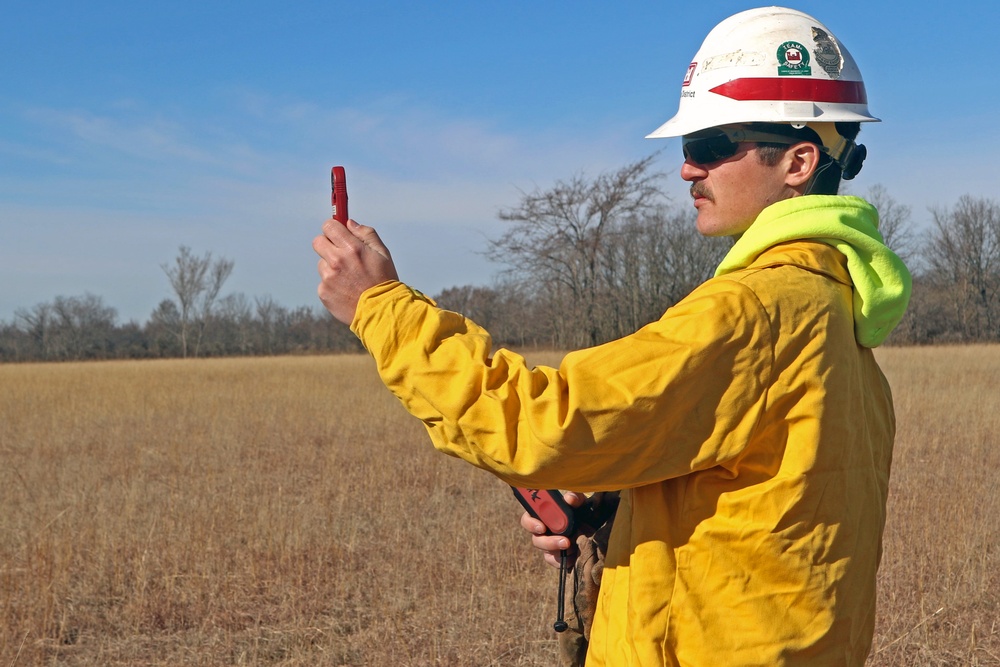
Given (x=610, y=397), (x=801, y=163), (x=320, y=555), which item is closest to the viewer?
(x=610, y=397)

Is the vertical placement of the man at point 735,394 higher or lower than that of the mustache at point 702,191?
lower

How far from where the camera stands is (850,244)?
58.5 inches

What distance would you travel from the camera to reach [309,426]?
12.4 meters

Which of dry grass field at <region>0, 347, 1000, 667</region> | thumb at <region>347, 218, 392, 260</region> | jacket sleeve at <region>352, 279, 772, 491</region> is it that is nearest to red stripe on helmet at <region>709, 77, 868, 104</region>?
jacket sleeve at <region>352, 279, 772, 491</region>

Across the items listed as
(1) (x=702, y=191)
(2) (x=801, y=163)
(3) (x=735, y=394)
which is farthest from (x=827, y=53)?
(3) (x=735, y=394)

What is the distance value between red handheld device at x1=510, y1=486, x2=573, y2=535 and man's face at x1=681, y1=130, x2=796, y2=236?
29.0 inches

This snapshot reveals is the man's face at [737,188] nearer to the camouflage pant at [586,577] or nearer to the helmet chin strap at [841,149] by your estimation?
the helmet chin strap at [841,149]

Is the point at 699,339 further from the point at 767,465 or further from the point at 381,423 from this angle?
the point at 381,423

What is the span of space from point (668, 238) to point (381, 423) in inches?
1109

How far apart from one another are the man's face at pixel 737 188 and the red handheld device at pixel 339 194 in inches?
25.7

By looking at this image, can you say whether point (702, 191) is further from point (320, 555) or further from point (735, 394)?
point (320, 555)

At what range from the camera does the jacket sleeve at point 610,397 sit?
1.23 m

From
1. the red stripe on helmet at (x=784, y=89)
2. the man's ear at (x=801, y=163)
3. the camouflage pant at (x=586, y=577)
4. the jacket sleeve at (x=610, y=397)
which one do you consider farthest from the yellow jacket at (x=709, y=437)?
the camouflage pant at (x=586, y=577)

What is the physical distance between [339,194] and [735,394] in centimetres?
78
